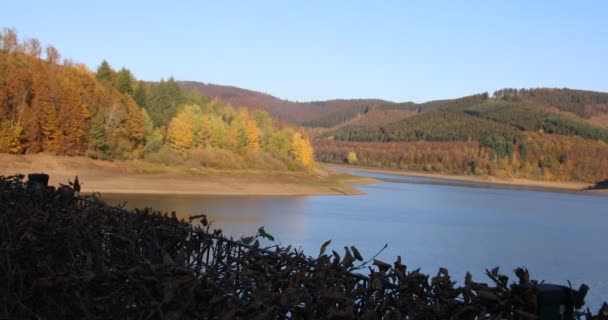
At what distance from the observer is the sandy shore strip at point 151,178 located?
41844 millimetres

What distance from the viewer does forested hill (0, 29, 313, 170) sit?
48344 mm

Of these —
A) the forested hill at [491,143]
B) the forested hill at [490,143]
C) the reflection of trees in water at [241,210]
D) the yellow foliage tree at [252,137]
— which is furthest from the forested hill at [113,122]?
the forested hill at [491,143]

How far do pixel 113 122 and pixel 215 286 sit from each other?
5440 cm

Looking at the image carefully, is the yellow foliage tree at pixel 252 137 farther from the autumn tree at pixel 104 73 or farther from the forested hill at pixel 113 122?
the autumn tree at pixel 104 73

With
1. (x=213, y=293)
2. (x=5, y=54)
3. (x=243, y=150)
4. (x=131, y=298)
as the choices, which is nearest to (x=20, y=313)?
(x=131, y=298)

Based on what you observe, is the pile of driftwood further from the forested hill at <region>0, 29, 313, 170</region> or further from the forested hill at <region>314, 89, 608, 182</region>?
the forested hill at <region>314, 89, 608, 182</region>

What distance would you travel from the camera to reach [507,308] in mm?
2547

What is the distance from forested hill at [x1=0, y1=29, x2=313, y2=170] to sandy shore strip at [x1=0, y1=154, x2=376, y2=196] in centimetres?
186

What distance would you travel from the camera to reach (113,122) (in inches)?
2157

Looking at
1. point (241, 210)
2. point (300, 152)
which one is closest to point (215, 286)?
point (241, 210)

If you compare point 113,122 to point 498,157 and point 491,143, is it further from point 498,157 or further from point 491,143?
point 491,143

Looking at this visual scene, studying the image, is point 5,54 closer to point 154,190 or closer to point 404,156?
point 154,190

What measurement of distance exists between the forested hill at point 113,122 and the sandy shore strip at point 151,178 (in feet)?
6.11

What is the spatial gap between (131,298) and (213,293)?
424 mm
